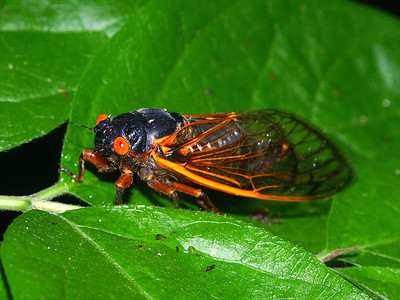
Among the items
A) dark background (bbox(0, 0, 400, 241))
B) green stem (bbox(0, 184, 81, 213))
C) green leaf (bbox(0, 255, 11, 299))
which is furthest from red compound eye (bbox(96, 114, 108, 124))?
green leaf (bbox(0, 255, 11, 299))

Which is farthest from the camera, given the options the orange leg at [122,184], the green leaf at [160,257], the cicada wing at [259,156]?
the cicada wing at [259,156]

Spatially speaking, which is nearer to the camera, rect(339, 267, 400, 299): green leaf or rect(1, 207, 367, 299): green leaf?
rect(1, 207, 367, 299): green leaf

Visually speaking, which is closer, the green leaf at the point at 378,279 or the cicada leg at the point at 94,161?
the green leaf at the point at 378,279

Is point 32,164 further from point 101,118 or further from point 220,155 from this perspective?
point 220,155

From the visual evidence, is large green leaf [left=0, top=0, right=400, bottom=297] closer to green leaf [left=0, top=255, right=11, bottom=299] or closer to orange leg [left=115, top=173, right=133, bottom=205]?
orange leg [left=115, top=173, right=133, bottom=205]

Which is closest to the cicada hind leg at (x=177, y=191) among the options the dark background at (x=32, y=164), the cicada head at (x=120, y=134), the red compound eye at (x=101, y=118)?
the cicada head at (x=120, y=134)

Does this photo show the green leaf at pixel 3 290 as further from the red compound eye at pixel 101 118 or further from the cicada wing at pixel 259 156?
the cicada wing at pixel 259 156
